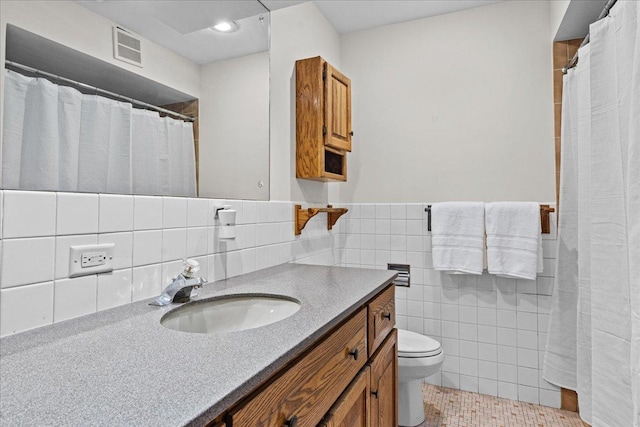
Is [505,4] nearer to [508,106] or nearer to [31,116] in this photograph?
[508,106]

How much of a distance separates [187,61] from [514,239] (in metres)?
1.90

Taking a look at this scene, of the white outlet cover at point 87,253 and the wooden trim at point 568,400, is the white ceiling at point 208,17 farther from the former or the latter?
the wooden trim at point 568,400

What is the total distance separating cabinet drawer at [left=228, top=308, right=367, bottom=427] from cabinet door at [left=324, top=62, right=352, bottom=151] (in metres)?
1.23

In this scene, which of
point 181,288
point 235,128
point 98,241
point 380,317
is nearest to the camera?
point 98,241

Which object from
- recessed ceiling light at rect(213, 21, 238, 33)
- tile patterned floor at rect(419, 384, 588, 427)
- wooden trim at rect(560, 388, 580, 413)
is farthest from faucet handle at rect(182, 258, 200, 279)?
wooden trim at rect(560, 388, 580, 413)

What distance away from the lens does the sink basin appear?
3.57 feet

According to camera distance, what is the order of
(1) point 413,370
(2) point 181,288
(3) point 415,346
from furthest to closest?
(3) point 415,346, (1) point 413,370, (2) point 181,288

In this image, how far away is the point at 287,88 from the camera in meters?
2.09

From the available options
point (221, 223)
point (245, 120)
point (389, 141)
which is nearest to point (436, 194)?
point (389, 141)

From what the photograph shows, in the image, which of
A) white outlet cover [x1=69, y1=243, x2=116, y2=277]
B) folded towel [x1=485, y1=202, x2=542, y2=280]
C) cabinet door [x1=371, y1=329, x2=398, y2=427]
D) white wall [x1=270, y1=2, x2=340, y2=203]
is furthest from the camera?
folded towel [x1=485, y1=202, x2=542, y2=280]

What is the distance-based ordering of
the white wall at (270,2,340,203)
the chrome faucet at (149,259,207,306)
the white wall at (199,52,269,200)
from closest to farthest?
the chrome faucet at (149,259,207,306), the white wall at (199,52,269,200), the white wall at (270,2,340,203)

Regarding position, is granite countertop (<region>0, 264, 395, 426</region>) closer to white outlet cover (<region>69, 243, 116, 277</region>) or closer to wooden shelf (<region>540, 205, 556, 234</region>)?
white outlet cover (<region>69, 243, 116, 277</region>)

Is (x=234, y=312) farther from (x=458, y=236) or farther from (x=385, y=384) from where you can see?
(x=458, y=236)

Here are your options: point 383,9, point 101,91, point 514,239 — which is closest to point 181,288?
point 101,91
